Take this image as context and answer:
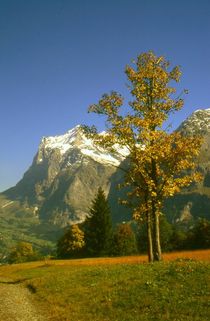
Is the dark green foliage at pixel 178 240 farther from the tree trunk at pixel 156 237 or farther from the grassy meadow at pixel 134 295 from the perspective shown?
the grassy meadow at pixel 134 295

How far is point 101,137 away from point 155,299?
65.9ft

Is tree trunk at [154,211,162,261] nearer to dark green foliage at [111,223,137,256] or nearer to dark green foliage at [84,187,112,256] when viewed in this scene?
dark green foliage at [84,187,112,256]

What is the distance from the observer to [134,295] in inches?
1002

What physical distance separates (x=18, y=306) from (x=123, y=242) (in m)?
102

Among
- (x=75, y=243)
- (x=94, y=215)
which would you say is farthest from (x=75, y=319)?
(x=75, y=243)

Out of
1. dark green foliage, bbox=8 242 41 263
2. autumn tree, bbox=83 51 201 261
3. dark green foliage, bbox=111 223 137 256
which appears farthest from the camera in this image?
dark green foliage, bbox=8 242 41 263

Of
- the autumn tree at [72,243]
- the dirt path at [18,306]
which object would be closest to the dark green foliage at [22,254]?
the autumn tree at [72,243]

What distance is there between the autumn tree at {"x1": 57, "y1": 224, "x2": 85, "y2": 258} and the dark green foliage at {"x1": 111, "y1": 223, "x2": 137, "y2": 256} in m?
10.2

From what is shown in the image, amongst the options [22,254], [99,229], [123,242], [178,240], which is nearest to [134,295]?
[99,229]

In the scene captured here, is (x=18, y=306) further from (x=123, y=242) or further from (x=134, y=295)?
(x=123, y=242)

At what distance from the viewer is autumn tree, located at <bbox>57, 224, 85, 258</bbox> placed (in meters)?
125

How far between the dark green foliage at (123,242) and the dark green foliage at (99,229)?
330 inches

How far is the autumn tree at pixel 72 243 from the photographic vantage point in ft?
410

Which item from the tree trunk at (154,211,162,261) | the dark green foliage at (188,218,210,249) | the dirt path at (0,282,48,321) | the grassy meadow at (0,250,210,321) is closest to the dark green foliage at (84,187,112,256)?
the dark green foliage at (188,218,210,249)
